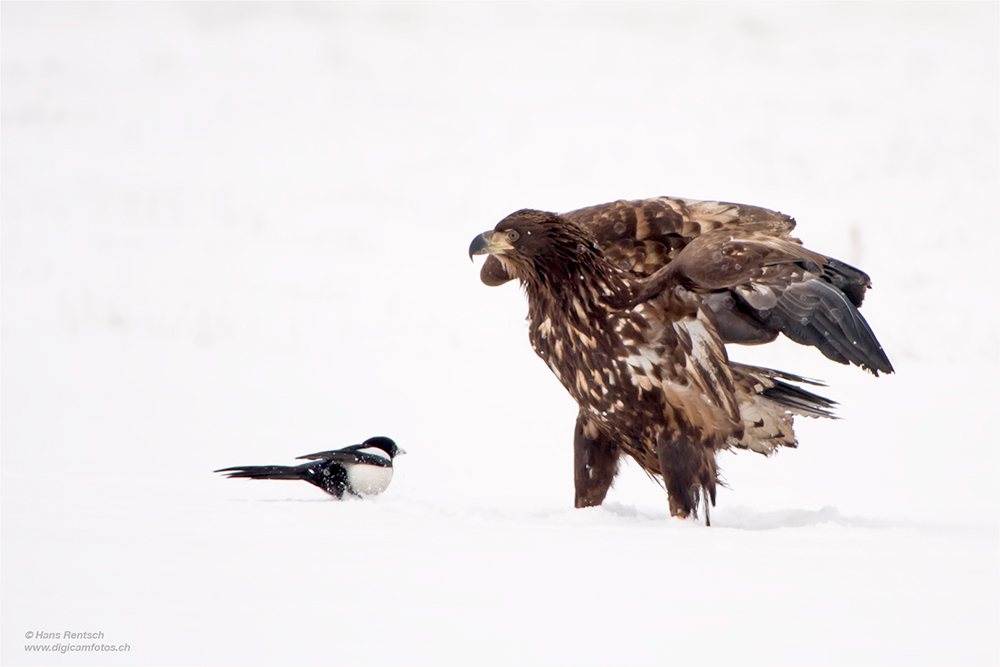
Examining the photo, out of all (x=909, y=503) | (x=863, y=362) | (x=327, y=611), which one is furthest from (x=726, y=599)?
(x=909, y=503)

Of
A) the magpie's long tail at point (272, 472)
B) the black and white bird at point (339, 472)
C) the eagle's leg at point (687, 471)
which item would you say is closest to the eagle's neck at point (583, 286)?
the eagle's leg at point (687, 471)

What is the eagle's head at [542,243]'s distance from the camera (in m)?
4.63

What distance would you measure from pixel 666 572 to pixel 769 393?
78.6 inches

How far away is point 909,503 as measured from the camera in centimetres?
561

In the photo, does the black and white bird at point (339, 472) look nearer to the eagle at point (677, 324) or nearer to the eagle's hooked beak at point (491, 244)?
the eagle at point (677, 324)

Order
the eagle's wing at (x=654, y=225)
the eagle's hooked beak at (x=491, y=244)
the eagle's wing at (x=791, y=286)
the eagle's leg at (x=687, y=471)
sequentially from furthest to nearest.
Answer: the eagle's wing at (x=654, y=225) → the eagle's hooked beak at (x=491, y=244) → the eagle's leg at (x=687, y=471) → the eagle's wing at (x=791, y=286)

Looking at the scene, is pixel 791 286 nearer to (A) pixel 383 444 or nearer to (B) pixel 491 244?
(B) pixel 491 244

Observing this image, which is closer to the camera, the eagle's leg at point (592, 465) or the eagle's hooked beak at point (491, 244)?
the eagle's hooked beak at point (491, 244)

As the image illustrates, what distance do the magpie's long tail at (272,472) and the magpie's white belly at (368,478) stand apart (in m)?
0.24

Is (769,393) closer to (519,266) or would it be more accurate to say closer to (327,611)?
(519,266)

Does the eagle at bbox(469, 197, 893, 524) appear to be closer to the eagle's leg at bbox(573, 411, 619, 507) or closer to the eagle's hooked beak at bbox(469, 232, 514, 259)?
the eagle's hooked beak at bbox(469, 232, 514, 259)

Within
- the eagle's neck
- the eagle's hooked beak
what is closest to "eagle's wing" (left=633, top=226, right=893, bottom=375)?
the eagle's neck

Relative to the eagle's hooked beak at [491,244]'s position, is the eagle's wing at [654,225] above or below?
above

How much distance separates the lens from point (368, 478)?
511cm
